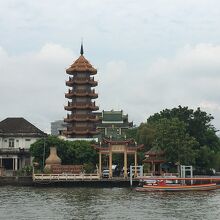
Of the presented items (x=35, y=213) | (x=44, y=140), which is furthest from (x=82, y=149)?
(x=35, y=213)

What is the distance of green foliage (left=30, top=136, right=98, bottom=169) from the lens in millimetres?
71500

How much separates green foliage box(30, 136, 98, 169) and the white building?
10.0 meters

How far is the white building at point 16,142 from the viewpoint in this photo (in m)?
82.6

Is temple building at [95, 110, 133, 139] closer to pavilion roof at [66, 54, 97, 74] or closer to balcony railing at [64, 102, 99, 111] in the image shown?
balcony railing at [64, 102, 99, 111]

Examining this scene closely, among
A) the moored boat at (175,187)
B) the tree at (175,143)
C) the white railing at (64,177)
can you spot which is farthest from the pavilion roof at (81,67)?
Answer: the moored boat at (175,187)

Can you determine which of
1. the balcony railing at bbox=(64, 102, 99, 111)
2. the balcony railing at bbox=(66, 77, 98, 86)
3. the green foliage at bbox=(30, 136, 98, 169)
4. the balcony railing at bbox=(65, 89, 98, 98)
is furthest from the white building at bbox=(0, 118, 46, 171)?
the green foliage at bbox=(30, 136, 98, 169)

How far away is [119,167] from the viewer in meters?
75.3

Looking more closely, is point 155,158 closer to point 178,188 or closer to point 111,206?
point 178,188

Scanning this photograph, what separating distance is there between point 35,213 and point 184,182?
83.4 feet

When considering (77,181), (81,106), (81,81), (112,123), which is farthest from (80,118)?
(77,181)

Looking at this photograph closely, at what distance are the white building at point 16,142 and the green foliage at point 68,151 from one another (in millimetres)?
10011

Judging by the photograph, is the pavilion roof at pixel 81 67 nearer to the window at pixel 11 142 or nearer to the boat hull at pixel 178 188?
the window at pixel 11 142

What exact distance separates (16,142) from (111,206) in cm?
4947

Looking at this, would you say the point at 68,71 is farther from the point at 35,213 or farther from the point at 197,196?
the point at 35,213
